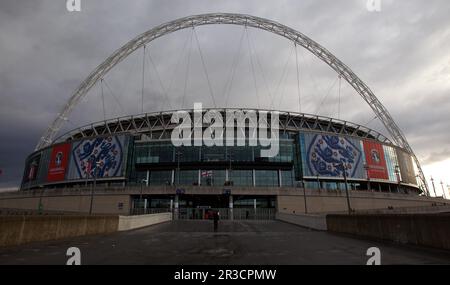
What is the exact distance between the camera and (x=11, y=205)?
67250 millimetres

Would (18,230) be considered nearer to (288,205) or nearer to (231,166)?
(288,205)

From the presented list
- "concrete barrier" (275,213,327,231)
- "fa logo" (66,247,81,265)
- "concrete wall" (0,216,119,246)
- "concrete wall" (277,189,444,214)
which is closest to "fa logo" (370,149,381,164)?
"concrete wall" (277,189,444,214)

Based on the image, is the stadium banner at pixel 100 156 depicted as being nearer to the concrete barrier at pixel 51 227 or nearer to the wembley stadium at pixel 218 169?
the wembley stadium at pixel 218 169

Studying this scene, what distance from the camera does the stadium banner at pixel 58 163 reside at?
72.5 metres

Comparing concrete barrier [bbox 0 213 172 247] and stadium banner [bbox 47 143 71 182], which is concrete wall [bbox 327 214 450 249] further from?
stadium banner [bbox 47 143 71 182]

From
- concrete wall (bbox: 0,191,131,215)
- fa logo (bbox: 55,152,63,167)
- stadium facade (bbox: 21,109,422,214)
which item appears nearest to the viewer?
concrete wall (bbox: 0,191,131,215)

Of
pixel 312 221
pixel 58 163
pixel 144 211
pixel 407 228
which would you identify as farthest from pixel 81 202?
Answer: pixel 407 228

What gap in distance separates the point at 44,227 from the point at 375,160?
79.5 metres

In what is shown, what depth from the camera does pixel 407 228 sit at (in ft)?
35.9

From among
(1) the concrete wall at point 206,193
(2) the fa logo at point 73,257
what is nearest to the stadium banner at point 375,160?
(1) the concrete wall at point 206,193

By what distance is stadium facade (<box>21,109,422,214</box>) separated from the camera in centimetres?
6688

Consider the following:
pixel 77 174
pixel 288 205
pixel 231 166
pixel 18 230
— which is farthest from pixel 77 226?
pixel 77 174

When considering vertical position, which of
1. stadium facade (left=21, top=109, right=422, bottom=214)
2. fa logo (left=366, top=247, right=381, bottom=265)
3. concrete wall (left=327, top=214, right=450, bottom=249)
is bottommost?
fa logo (left=366, top=247, right=381, bottom=265)

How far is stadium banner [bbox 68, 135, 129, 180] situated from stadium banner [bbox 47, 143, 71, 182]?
2.07 metres
